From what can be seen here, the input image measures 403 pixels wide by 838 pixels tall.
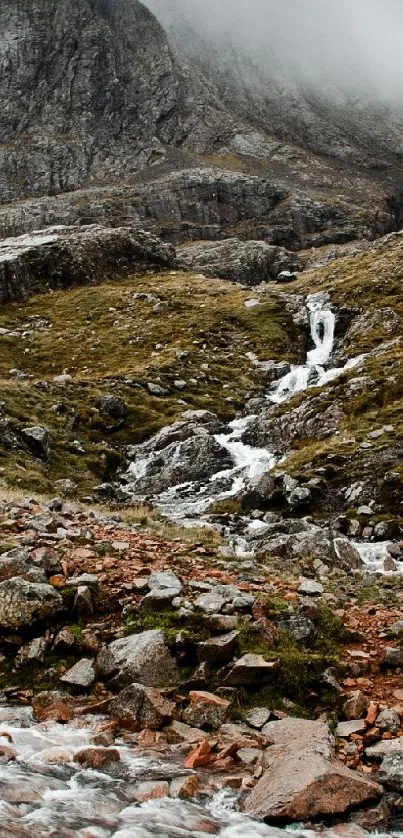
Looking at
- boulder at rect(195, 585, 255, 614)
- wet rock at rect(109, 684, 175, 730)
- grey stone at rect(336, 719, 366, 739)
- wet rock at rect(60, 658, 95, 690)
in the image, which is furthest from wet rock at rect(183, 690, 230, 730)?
boulder at rect(195, 585, 255, 614)

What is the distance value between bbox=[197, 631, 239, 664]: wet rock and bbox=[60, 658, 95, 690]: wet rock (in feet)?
5.25

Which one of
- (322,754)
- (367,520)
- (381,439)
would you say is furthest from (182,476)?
(322,754)

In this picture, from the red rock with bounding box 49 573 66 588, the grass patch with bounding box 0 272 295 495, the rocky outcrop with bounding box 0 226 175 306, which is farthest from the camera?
the rocky outcrop with bounding box 0 226 175 306

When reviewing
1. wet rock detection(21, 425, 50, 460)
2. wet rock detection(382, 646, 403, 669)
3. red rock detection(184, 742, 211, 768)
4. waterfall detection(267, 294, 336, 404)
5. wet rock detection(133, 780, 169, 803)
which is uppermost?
wet rock detection(133, 780, 169, 803)

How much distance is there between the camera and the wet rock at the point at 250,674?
8953 millimetres

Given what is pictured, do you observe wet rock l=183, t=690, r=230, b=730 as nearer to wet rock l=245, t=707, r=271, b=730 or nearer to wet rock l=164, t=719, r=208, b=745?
wet rock l=164, t=719, r=208, b=745

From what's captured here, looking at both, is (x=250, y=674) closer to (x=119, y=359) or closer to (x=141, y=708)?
(x=141, y=708)

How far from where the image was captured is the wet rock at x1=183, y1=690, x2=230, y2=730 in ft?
27.2

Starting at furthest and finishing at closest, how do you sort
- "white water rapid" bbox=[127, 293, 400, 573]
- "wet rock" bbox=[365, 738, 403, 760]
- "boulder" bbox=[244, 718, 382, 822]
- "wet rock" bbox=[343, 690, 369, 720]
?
"white water rapid" bbox=[127, 293, 400, 573], "wet rock" bbox=[343, 690, 369, 720], "wet rock" bbox=[365, 738, 403, 760], "boulder" bbox=[244, 718, 382, 822]

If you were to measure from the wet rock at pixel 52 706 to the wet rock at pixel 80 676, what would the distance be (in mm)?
200

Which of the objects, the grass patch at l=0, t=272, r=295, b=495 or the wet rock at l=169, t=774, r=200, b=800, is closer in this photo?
the wet rock at l=169, t=774, r=200, b=800

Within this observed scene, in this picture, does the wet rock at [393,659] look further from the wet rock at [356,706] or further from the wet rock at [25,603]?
the wet rock at [25,603]

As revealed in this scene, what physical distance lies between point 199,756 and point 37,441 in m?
31.5

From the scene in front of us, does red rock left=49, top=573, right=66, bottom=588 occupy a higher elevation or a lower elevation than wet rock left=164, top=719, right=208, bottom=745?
higher
